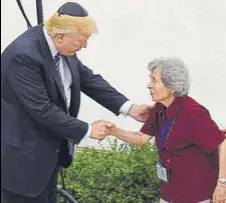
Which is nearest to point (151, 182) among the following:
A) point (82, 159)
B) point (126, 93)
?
point (82, 159)

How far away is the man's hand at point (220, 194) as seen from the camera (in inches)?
177

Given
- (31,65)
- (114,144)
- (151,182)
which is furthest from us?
(114,144)

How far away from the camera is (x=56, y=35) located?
4.32 m

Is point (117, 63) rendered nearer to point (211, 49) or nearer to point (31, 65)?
point (211, 49)

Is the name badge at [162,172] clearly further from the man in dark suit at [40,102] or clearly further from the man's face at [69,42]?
the man's face at [69,42]

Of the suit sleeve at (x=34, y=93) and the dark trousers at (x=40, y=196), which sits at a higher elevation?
the suit sleeve at (x=34, y=93)

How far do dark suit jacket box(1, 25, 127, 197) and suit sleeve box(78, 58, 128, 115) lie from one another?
27cm

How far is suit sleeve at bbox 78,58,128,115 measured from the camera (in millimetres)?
4840

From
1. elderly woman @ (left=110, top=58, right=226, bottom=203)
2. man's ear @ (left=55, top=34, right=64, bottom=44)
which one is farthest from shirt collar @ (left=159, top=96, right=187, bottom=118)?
man's ear @ (left=55, top=34, right=64, bottom=44)

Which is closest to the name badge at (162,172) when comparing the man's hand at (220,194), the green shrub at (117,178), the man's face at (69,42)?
the man's hand at (220,194)

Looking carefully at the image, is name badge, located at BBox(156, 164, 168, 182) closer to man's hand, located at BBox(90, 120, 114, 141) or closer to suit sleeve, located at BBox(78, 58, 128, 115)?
man's hand, located at BBox(90, 120, 114, 141)

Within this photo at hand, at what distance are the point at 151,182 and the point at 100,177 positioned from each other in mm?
352

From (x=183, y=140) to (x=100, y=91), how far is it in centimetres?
63

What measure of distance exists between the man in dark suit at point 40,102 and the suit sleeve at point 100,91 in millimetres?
200
